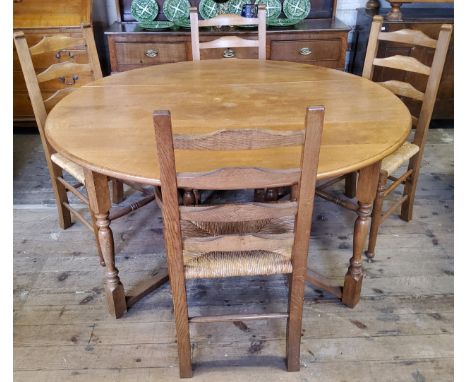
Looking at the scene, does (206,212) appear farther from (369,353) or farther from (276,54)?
(276,54)

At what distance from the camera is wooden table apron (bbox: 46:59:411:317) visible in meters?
1.30

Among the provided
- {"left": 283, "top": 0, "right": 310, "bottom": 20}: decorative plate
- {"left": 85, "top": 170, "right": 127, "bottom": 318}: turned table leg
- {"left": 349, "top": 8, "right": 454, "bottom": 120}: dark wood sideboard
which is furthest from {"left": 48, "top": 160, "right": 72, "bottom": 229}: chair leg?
{"left": 349, "top": 8, "right": 454, "bottom": 120}: dark wood sideboard

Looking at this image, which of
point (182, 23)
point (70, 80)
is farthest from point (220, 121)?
point (70, 80)

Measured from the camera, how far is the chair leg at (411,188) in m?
2.11

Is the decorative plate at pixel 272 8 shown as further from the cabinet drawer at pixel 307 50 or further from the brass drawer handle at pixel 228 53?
the brass drawer handle at pixel 228 53

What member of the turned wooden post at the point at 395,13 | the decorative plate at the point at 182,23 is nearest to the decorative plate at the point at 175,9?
the decorative plate at the point at 182,23

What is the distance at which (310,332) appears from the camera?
168cm

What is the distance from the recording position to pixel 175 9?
3037mm

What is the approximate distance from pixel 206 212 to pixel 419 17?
262cm

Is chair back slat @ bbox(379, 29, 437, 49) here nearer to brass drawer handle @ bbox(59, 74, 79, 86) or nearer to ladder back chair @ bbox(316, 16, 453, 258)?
ladder back chair @ bbox(316, 16, 453, 258)

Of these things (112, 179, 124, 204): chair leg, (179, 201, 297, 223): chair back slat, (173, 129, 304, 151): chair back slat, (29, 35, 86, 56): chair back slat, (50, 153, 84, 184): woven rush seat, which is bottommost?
(112, 179, 124, 204): chair leg

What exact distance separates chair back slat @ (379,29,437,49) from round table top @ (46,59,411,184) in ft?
0.93

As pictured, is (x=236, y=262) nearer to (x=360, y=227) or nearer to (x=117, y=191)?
(x=360, y=227)
